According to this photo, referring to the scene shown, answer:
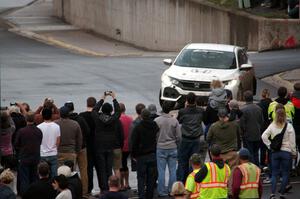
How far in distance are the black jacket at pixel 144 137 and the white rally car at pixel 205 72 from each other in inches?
292

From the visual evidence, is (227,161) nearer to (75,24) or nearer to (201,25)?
(201,25)

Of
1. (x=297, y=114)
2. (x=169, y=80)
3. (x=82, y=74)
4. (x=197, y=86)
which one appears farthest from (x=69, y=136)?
(x=82, y=74)

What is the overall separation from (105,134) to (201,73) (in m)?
8.57

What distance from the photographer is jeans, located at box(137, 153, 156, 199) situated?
1750cm

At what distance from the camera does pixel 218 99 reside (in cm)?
1934

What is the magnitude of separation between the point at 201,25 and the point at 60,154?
989 inches

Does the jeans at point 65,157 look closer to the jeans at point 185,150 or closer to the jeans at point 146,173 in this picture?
the jeans at point 146,173

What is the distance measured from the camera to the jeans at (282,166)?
57.4 feet

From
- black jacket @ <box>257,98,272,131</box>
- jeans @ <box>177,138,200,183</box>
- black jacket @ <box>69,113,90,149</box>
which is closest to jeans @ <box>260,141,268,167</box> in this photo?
black jacket @ <box>257,98,272,131</box>

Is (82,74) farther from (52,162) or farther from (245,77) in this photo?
(52,162)

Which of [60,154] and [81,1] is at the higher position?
[81,1]

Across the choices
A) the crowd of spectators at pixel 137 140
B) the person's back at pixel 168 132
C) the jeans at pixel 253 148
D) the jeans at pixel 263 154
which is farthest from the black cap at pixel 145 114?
the jeans at pixel 263 154

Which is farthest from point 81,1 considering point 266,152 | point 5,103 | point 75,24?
point 266,152

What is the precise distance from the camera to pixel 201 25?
138ft
